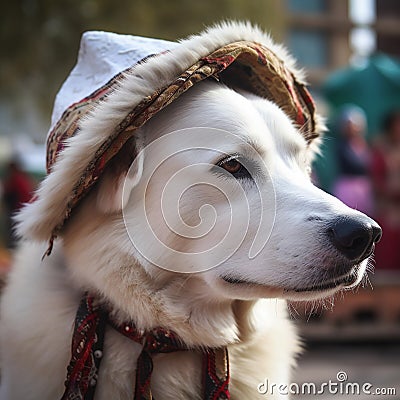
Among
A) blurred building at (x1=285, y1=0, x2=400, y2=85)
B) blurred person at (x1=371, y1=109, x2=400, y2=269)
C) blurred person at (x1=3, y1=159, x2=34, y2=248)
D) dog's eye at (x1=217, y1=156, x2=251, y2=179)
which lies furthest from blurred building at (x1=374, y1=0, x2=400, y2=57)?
dog's eye at (x1=217, y1=156, x2=251, y2=179)

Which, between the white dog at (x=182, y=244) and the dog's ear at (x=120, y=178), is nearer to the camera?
the white dog at (x=182, y=244)

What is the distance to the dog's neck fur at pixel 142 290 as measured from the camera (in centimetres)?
197

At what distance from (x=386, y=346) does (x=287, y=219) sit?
4093 millimetres

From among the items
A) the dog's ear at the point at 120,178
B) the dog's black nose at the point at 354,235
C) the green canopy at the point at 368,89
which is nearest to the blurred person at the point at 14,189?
the green canopy at the point at 368,89

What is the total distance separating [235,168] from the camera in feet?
6.59

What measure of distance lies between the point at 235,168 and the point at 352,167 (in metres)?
3.79

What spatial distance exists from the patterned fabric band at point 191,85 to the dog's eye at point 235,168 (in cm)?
26

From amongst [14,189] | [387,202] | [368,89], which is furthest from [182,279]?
[368,89]

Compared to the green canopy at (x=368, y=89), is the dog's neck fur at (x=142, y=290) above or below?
above

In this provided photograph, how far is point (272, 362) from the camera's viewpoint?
2.19 m

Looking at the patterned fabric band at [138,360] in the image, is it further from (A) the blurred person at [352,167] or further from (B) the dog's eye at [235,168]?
(A) the blurred person at [352,167]

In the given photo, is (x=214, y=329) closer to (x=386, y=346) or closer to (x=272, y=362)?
(x=272, y=362)

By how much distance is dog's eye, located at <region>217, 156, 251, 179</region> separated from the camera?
2.01 metres

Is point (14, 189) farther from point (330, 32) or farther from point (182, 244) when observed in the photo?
point (330, 32)
